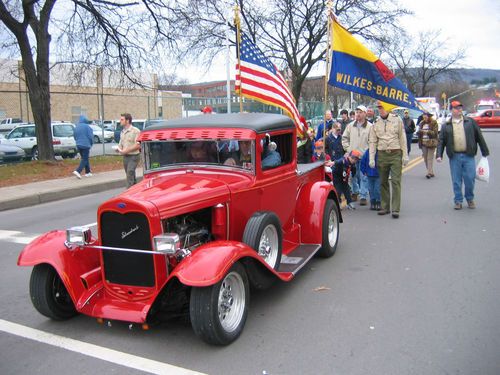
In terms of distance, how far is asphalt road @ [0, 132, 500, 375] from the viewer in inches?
141

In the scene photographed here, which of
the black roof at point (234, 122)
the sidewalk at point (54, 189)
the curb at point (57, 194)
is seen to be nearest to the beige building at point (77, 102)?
the sidewalk at point (54, 189)

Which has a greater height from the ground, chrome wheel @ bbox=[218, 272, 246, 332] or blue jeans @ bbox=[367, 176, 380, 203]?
blue jeans @ bbox=[367, 176, 380, 203]

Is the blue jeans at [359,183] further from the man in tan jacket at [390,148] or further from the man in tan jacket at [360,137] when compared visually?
the man in tan jacket at [390,148]

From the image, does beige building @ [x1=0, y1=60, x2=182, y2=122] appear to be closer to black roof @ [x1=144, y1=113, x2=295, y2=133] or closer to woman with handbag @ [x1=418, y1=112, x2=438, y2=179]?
woman with handbag @ [x1=418, y1=112, x2=438, y2=179]

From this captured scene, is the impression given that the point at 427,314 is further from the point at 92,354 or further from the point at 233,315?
the point at 92,354

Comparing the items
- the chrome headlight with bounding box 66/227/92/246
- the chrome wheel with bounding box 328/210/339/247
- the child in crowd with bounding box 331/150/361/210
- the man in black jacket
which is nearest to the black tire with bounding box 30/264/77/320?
the chrome headlight with bounding box 66/227/92/246

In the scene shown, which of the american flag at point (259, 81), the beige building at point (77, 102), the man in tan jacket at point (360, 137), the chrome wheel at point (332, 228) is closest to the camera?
the chrome wheel at point (332, 228)

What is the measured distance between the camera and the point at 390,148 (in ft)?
27.6

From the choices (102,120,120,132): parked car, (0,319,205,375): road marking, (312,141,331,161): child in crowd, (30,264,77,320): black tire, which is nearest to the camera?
(0,319,205,375): road marking

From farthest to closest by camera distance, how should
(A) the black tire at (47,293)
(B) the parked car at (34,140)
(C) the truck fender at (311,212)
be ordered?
(B) the parked car at (34,140) < (C) the truck fender at (311,212) < (A) the black tire at (47,293)

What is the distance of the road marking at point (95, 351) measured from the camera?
352 centimetres

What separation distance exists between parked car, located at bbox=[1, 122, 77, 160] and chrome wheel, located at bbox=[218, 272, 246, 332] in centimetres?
1875

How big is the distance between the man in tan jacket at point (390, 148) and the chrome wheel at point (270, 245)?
410 centimetres

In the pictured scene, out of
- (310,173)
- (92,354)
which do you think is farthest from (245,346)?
Result: (310,173)
